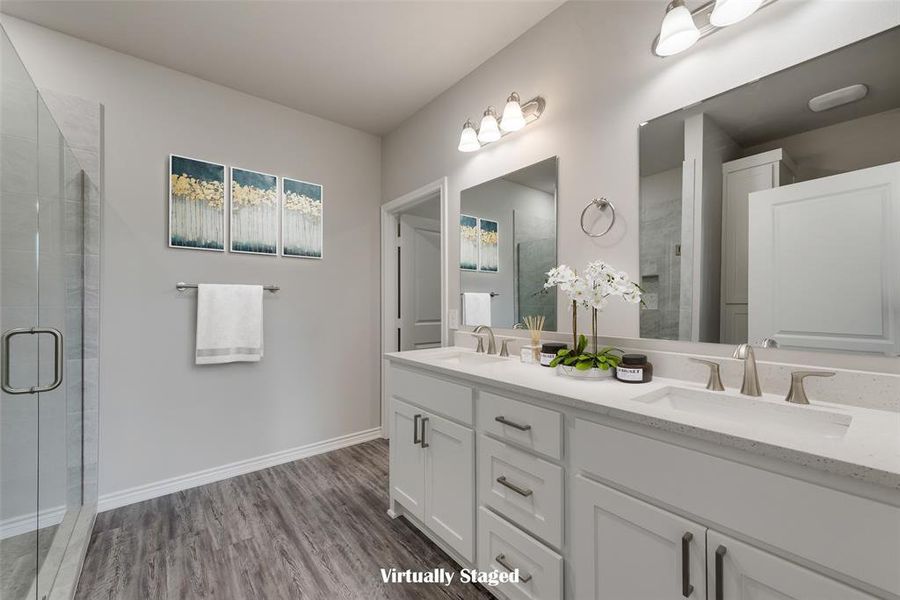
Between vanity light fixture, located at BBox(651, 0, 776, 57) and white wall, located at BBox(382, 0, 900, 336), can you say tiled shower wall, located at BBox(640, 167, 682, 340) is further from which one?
vanity light fixture, located at BBox(651, 0, 776, 57)

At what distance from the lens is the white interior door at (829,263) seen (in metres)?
0.98

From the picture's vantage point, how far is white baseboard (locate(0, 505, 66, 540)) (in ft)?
3.96

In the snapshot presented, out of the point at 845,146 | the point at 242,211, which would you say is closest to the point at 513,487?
the point at 845,146

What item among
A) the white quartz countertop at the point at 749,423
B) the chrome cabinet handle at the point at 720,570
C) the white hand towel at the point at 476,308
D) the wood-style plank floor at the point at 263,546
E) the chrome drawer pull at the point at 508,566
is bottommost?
the wood-style plank floor at the point at 263,546

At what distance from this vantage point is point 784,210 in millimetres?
1145

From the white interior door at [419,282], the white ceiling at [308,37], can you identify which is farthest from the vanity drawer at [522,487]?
the white ceiling at [308,37]

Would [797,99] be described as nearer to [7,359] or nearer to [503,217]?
[503,217]

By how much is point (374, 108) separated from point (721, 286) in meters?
2.57

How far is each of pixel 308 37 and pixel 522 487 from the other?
2491 millimetres

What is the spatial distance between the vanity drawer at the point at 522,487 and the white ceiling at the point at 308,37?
2086 millimetres

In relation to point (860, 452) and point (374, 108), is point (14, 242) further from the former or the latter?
point (860, 452)

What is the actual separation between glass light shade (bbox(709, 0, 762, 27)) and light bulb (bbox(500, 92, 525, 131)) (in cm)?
84

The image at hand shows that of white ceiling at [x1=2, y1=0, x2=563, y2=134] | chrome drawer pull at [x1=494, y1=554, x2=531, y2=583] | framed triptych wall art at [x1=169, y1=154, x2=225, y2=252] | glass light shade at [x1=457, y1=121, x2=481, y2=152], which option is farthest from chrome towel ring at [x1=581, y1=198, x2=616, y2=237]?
framed triptych wall art at [x1=169, y1=154, x2=225, y2=252]

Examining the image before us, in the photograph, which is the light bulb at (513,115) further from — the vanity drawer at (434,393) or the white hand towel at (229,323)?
the white hand towel at (229,323)
